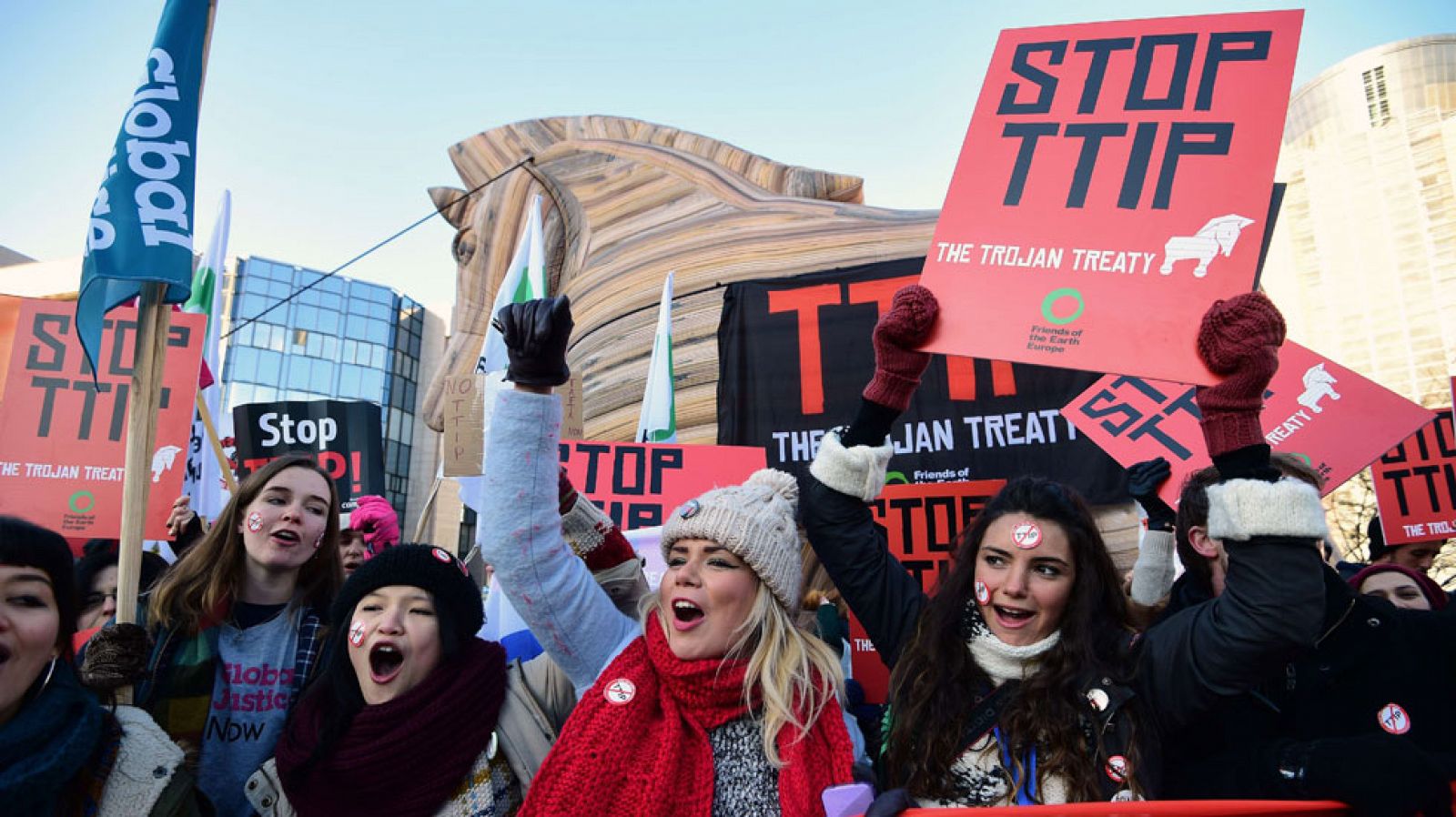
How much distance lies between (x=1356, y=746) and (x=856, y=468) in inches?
41.6

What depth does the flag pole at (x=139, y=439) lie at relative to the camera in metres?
2.31

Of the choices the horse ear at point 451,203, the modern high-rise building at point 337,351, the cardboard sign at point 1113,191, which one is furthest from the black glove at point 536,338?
the modern high-rise building at point 337,351

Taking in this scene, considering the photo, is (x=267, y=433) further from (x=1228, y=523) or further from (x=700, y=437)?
(x=1228, y=523)

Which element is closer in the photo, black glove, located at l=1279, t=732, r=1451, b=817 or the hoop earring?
black glove, located at l=1279, t=732, r=1451, b=817

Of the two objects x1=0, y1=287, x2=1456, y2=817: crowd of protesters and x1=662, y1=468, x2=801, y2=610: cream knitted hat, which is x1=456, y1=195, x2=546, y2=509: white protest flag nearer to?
x1=0, y1=287, x2=1456, y2=817: crowd of protesters

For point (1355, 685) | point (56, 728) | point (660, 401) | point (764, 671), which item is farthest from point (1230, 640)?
point (660, 401)

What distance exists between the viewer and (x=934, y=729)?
190 centimetres

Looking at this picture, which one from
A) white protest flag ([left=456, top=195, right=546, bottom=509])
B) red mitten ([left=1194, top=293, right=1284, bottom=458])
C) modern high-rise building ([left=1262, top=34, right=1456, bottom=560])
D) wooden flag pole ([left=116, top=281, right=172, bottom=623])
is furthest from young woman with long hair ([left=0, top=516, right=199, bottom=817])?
modern high-rise building ([left=1262, top=34, right=1456, bottom=560])

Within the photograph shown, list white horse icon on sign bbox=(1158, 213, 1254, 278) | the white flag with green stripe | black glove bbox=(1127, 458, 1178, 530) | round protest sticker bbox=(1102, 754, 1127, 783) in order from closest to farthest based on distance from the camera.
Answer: round protest sticker bbox=(1102, 754, 1127, 783), white horse icon on sign bbox=(1158, 213, 1254, 278), black glove bbox=(1127, 458, 1178, 530), the white flag with green stripe

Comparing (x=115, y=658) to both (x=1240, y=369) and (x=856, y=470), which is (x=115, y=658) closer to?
(x=856, y=470)

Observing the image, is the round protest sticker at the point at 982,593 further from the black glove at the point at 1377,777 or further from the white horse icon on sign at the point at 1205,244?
the white horse icon on sign at the point at 1205,244

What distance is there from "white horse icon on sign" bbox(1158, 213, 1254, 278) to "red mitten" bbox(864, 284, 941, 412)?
0.55 meters

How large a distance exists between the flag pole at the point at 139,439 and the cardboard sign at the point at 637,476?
7.57ft

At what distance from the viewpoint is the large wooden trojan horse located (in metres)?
8.04
